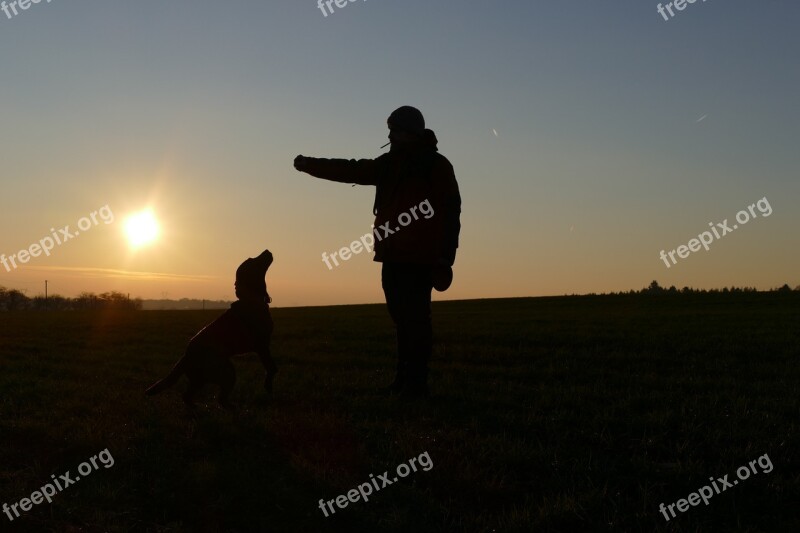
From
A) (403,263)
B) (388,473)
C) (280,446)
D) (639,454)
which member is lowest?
(639,454)

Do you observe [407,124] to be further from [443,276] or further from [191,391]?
[191,391]

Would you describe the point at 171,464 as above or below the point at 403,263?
below

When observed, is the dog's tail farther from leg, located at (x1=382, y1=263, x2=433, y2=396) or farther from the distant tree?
the distant tree

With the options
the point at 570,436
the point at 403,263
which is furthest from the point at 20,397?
the point at 570,436

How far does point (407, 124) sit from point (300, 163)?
118 cm

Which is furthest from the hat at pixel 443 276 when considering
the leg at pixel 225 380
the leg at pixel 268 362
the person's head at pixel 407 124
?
the leg at pixel 225 380

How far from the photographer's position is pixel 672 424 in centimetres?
538

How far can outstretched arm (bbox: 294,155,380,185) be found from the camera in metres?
6.62

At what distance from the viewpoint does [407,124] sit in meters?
6.39

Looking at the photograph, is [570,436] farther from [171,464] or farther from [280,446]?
[171,464]

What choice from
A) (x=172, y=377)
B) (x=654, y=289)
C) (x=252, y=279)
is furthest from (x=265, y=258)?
(x=654, y=289)

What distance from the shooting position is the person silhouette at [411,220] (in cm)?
630

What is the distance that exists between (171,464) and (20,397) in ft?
12.4

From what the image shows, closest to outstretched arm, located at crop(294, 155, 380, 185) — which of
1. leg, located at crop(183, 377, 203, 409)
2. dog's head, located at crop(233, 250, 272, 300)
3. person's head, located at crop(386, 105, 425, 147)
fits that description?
person's head, located at crop(386, 105, 425, 147)
